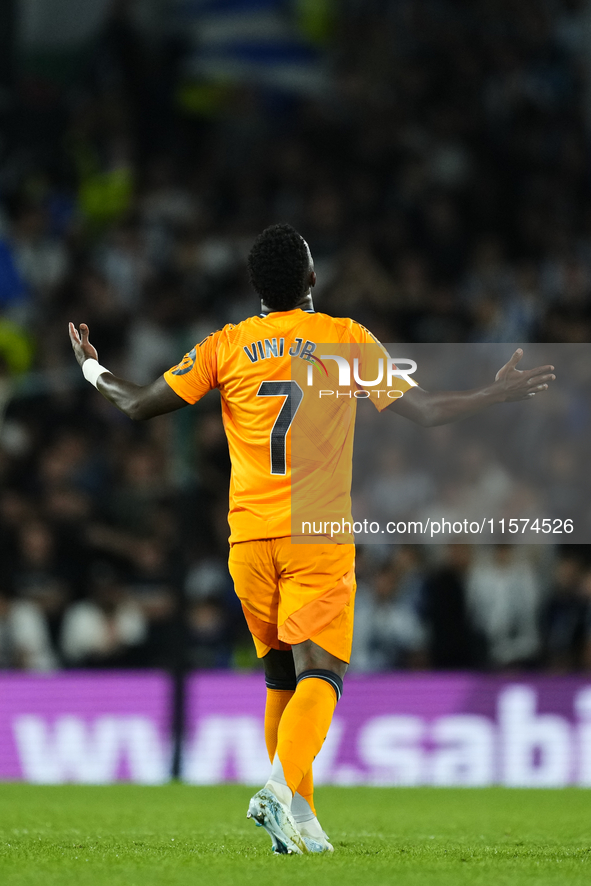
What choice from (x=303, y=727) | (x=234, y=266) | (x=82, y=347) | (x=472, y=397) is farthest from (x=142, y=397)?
(x=234, y=266)

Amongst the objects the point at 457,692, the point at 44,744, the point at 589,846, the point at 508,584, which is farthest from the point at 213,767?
the point at 589,846

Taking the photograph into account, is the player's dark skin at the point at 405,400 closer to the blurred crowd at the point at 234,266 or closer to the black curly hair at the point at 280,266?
the black curly hair at the point at 280,266

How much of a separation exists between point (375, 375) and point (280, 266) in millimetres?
518

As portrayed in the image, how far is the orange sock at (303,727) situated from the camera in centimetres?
451

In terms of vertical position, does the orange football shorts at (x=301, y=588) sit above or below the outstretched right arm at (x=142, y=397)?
below

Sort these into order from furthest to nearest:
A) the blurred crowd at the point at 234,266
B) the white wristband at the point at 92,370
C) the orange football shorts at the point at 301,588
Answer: the blurred crowd at the point at 234,266
the white wristband at the point at 92,370
the orange football shorts at the point at 301,588

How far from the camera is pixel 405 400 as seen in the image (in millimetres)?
4836

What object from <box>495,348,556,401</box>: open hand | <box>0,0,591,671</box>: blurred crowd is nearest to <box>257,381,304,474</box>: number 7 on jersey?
<box>495,348,556,401</box>: open hand

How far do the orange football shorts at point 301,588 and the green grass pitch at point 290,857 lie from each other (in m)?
0.75

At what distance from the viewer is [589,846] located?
16.6 ft

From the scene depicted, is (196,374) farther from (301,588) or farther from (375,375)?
(301,588)

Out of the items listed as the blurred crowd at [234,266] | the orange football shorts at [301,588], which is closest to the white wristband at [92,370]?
the orange football shorts at [301,588]

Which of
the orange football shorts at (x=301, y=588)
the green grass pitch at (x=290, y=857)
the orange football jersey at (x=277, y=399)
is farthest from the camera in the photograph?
the orange football jersey at (x=277, y=399)

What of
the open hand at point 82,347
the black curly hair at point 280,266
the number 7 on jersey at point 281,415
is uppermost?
the black curly hair at point 280,266
